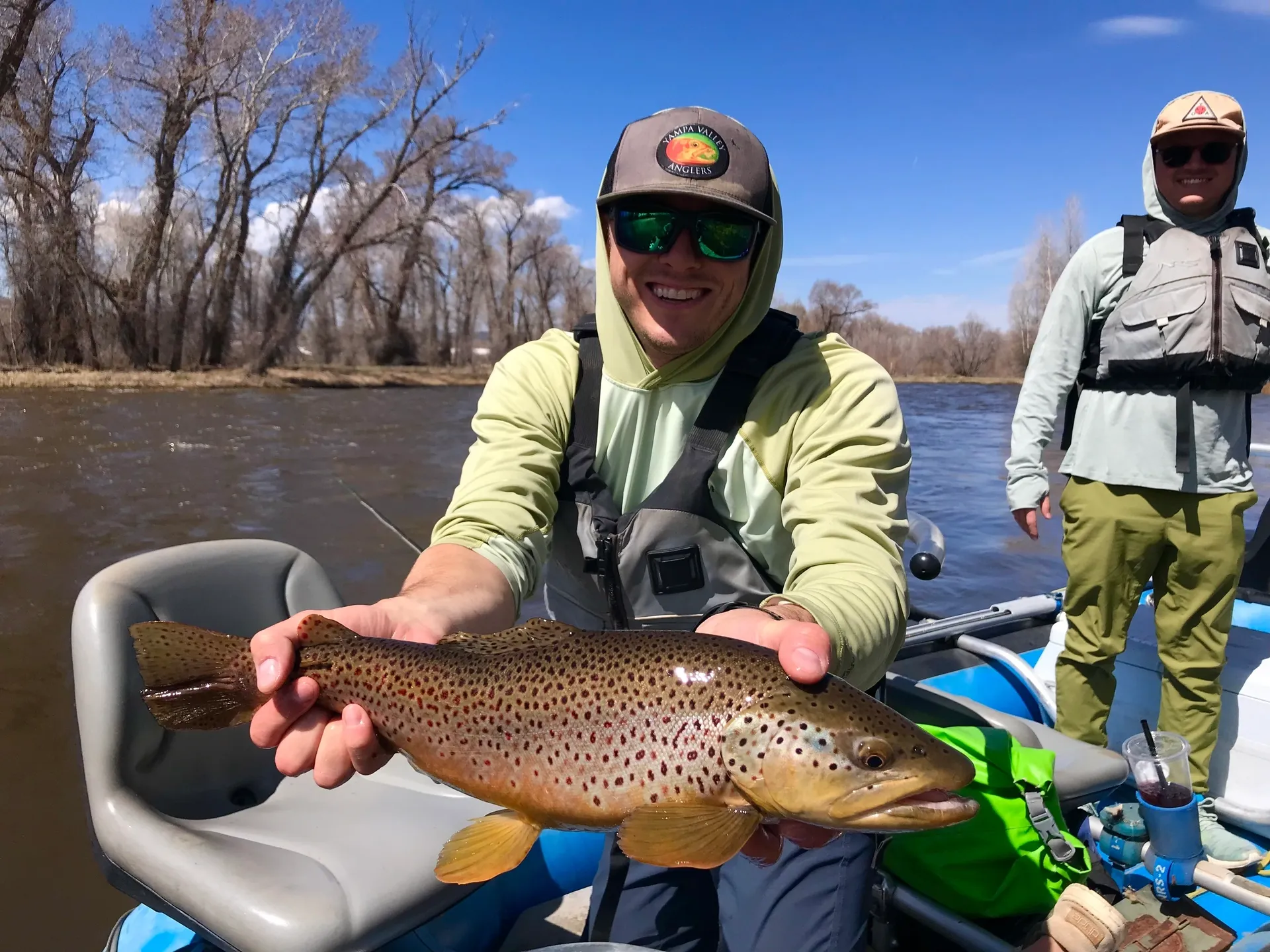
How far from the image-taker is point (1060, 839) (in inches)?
103

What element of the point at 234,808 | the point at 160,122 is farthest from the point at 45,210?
the point at 234,808

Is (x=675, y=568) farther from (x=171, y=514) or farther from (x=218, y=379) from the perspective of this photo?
(x=218, y=379)

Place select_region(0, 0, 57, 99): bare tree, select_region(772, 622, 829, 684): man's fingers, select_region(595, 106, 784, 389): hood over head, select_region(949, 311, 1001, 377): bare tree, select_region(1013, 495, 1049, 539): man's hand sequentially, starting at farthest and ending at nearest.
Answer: select_region(949, 311, 1001, 377): bare tree, select_region(0, 0, 57, 99): bare tree, select_region(1013, 495, 1049, 539): man's hand, select_region(595, 106, 784, 389): hood over head, select_region(772, 622, 829, 684): man's fingers

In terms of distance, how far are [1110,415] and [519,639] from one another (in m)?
3.13

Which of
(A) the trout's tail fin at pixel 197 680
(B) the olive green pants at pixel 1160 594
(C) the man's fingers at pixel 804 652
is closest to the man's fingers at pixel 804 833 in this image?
(C) the man's fingers at pixel 804 652

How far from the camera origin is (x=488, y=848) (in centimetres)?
179

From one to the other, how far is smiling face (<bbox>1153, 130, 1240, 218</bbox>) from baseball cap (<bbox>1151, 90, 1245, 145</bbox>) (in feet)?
0.18

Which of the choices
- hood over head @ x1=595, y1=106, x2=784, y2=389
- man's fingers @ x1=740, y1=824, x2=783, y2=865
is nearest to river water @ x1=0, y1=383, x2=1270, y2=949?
man's fingers @ x1=740, y1=824, x2=783, y2=865

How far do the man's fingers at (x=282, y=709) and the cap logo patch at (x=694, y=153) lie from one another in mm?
1555

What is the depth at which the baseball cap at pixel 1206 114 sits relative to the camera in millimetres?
3561

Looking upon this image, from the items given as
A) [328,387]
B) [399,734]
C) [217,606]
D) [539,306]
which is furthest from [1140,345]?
[539,306]

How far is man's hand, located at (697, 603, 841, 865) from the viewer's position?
165 cm

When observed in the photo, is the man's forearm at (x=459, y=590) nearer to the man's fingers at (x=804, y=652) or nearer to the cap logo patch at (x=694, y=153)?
the man's fingers at (x=804, y=652)

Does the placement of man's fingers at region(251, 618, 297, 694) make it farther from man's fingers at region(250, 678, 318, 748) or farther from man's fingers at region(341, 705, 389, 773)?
man's fingers at region(341, 705, 389, 773)
